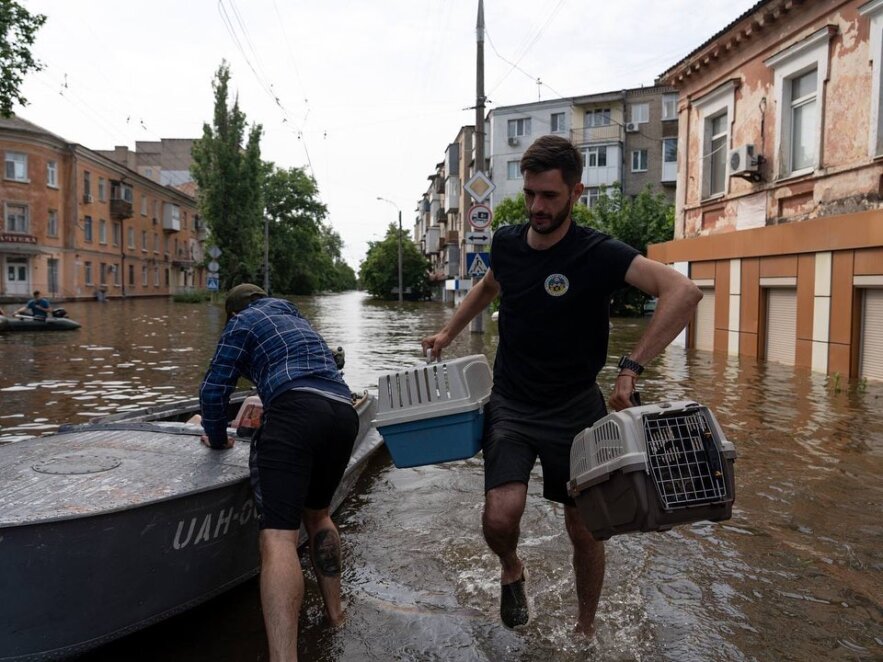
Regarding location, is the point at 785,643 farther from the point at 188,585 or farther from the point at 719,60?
the point at 719,60

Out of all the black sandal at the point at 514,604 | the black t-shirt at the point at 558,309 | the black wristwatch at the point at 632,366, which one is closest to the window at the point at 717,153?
the black t-shirt at the point at 558,309

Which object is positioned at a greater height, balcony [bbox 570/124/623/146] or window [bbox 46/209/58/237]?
balcony [bbox 570/124/623/146]

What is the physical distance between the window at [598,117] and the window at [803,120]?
115 feet

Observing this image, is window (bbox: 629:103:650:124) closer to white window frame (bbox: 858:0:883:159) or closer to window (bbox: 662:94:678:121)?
window (bbox: 662:94:678:121)

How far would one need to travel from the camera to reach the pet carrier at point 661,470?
269cm

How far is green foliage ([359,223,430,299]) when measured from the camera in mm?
76938

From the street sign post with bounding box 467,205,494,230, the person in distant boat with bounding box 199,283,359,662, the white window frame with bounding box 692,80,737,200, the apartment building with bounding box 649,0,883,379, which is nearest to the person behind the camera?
the person in distant boat with bounding box 199,283,359,662

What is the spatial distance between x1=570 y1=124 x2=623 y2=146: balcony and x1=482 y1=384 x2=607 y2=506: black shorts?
46.5m

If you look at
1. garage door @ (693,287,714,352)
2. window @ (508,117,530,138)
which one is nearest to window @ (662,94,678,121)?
window @ (508,117,530,138)

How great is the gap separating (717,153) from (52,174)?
43498 mm

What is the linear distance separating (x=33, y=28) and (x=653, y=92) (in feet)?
126

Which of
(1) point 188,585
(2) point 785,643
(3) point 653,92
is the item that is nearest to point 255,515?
(1) point 188,585

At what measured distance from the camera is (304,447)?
10.7 feet

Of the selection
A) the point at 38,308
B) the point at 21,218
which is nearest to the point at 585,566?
the point at 38,308
